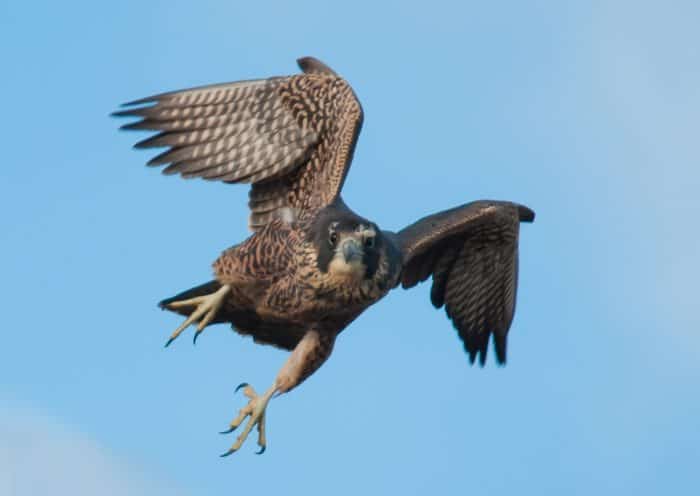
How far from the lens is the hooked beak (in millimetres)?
14562

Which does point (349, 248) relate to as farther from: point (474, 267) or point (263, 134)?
point (474, 267)

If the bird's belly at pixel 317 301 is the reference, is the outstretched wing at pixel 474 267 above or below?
above

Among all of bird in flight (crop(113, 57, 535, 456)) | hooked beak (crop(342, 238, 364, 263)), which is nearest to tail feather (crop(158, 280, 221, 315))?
bird in flight (crop(113, 57, 535, 456))

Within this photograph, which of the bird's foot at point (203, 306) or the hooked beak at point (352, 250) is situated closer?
the hooked beak at point (352, 250)

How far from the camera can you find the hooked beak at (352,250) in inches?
573

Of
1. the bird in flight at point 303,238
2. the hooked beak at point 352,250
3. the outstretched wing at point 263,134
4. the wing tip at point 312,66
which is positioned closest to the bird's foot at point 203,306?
the bird in flight at point 303,238

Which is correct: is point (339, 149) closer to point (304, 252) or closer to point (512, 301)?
point (304, 252)

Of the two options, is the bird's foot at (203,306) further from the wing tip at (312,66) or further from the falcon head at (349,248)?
the wing tip at (312,66)

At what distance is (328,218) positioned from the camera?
1493 centimetres

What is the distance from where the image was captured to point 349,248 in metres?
14.6

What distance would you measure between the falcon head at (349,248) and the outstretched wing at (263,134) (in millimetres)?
1467

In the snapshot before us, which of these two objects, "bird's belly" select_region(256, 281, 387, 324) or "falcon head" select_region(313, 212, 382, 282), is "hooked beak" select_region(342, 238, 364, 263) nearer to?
"falcon head" select_region(313, 212, 382, 282)

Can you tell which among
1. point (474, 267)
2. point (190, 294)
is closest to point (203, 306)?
point (190, 294)

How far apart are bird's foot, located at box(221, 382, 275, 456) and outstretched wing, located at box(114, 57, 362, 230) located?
64.4 inches
